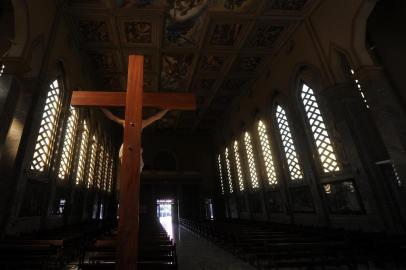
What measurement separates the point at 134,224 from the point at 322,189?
7.05m

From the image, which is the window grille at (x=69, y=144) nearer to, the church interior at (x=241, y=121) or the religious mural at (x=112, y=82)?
the church interior at (x=241, y=121)

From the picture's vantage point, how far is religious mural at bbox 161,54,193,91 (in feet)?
35.1

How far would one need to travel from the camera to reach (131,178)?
2629 mm

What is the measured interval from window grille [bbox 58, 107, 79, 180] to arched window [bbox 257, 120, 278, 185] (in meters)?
8.39

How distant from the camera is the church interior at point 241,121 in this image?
12.5 feet

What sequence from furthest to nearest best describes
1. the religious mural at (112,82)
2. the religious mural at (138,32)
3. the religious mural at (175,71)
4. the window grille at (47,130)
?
the religious mural at (112,82)
the religious mural at (175,71)
the religious mural at (138,32)
the window grille at (47,130)

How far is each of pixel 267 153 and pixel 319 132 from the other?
3.60 m

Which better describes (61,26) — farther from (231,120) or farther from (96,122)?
(231,120)

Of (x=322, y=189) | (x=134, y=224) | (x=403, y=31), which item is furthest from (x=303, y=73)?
(x=134, y=224)

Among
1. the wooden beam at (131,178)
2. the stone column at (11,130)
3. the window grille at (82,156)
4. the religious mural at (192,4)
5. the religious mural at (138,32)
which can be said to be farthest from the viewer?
the window grille at (82,156)

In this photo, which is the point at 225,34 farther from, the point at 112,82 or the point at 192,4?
the point at 112,82

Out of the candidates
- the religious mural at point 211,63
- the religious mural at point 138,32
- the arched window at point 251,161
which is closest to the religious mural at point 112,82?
the religious mural at point 138,32

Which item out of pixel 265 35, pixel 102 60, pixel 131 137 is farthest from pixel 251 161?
pixel 131 137

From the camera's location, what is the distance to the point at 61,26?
7.61 meters
